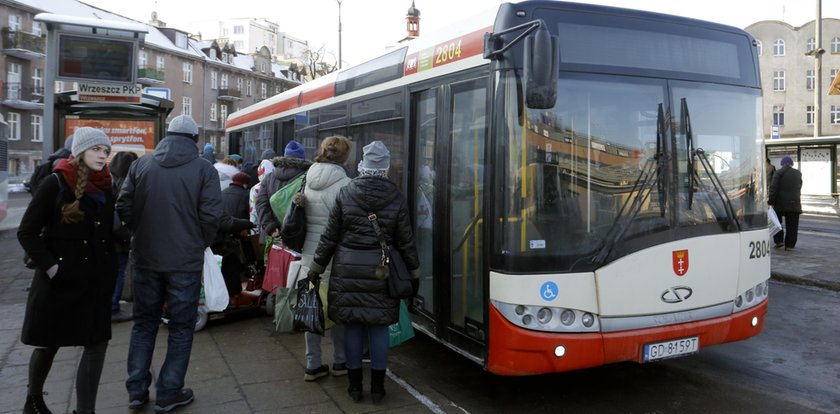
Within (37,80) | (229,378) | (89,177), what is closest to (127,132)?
(229,378)

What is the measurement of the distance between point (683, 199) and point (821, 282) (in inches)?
252

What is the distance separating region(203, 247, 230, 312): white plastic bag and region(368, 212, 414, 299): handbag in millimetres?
1554

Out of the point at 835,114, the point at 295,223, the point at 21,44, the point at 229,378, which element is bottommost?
the point at 229,378

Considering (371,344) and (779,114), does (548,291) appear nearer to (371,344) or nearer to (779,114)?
(371,344)

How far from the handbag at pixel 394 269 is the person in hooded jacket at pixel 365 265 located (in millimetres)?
31

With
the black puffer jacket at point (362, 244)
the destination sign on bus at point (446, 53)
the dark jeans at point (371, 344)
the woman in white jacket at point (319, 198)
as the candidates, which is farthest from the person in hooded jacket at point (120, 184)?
the destination sign on bus at point (446, 53)

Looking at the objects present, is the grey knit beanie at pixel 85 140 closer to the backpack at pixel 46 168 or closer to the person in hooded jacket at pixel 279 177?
the person in hooded jacket at pixel 279 177

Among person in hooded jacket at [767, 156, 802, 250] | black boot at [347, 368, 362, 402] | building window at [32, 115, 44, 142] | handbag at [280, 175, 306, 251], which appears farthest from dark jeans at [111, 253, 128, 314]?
building window at [32, 115, 44, 142]

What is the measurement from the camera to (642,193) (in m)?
4.54

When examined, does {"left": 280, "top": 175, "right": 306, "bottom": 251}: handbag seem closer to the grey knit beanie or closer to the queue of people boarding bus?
the queue of people boarding bus

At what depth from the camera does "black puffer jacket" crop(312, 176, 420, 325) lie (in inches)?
177

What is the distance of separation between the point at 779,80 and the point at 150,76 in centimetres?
5212

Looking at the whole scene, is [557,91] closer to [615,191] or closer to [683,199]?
[615,191]

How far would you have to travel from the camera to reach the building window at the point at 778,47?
5222 cm
